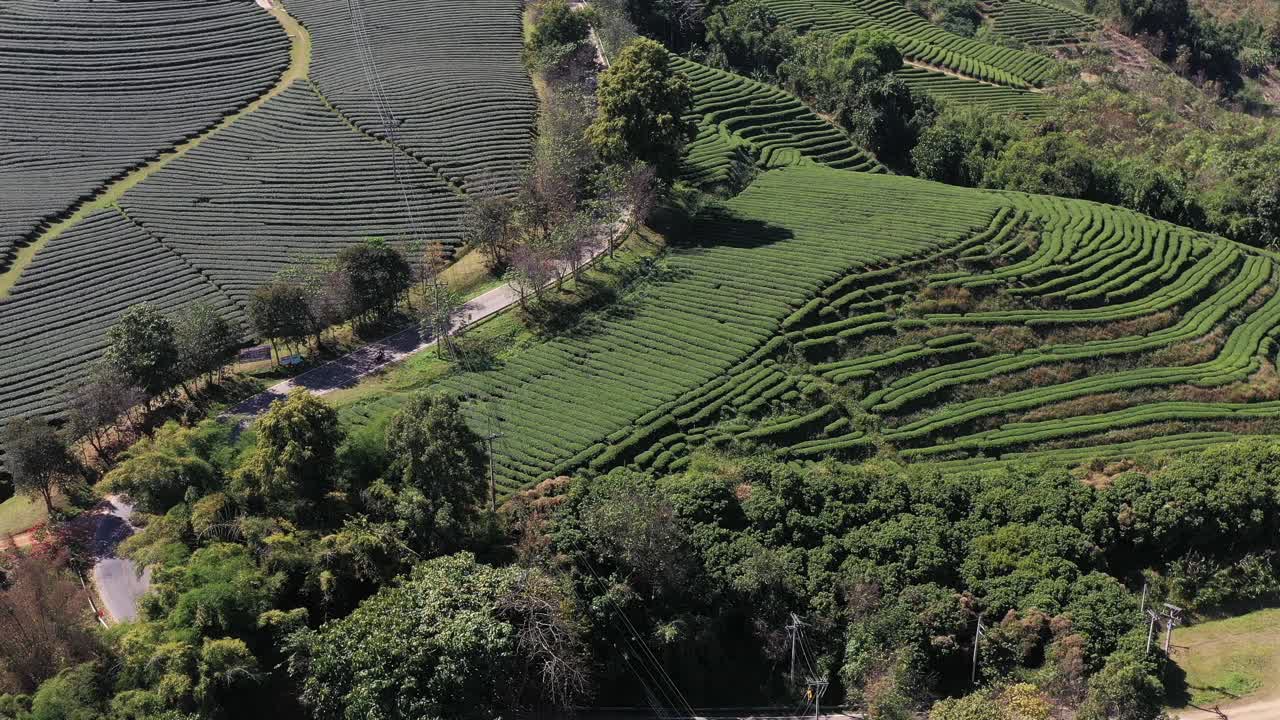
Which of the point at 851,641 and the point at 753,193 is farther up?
the point at 753,193

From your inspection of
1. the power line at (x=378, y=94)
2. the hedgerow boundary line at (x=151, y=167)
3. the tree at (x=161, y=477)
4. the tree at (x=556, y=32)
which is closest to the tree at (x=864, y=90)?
A: the tree at (x=556, y=32)

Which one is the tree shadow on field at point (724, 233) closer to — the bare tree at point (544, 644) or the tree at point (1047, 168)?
the tree at point (1047, 168)

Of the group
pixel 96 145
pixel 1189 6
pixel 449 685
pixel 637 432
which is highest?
pixel 1189 6

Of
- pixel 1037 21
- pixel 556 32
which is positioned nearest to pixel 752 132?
pixel 556 32

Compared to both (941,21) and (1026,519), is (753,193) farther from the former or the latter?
(941,21)

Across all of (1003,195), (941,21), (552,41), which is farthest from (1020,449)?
(941,21)

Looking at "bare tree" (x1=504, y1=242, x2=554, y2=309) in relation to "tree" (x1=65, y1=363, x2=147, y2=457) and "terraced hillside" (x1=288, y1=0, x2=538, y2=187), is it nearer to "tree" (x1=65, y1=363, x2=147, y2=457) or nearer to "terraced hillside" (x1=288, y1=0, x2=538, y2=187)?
"terraced hillside" (x1=288, y1=0, x2=538, y2=187)

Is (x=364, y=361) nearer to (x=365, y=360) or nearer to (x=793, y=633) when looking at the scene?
(x=365, y=360)
